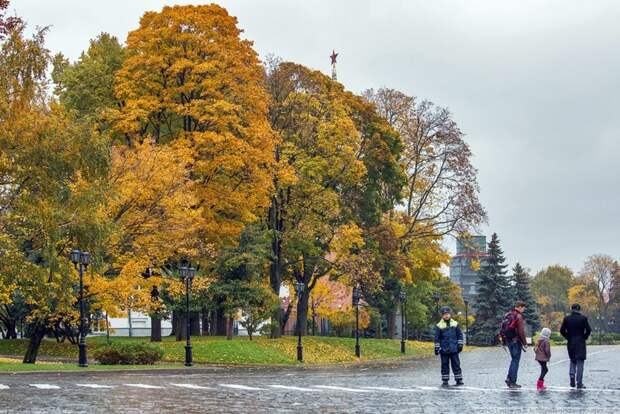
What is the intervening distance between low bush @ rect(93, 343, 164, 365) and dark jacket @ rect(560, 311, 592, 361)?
19616 mm

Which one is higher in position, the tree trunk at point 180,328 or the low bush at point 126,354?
the tree trunk at point 180,328

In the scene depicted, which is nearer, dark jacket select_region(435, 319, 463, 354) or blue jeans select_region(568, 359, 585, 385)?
blue jeans select_region(568, 359, 585, 385)

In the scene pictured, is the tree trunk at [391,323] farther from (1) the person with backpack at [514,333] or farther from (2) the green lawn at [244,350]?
(1) the person with backpack at [514,333]

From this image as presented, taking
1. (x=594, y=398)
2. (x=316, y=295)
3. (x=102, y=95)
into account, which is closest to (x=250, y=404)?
(x=594, y=398)

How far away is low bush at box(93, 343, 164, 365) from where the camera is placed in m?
37.5

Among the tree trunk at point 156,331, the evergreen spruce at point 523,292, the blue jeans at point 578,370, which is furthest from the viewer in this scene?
the evergreen spruce at point 523,292

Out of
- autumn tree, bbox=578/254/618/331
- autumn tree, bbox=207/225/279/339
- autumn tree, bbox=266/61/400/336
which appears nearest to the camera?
autumn tree, bbox=207/225/279/339

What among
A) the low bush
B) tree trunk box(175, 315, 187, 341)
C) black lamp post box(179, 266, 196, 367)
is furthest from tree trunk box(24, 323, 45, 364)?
tree trunk box(175, 315, 187, 341)

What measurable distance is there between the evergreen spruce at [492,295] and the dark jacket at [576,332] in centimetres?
7754

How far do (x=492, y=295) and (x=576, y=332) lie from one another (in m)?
79.8

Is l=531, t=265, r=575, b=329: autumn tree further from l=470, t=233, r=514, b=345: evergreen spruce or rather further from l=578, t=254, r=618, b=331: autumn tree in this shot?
l=470, t=233, r=514, b=345: evergreen spruce

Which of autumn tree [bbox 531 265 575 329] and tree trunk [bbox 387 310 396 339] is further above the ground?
autumn tree [bbox 531 265 575 329]

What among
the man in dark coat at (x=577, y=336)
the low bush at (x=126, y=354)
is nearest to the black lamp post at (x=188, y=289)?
the low bush at (x=126, y=354)

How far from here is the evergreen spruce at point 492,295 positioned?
9956cm
